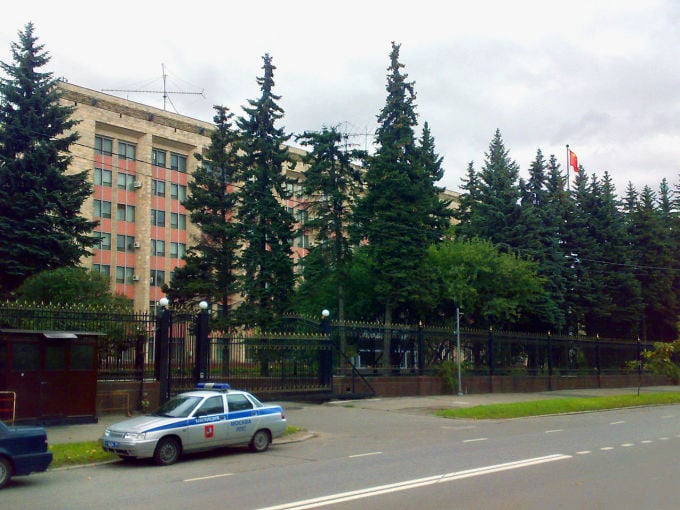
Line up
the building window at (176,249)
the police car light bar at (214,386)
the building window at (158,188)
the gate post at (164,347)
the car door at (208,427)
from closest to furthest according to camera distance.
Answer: the car door at (208,427), the police car light bar at (214,386), the gate post at (164,347), the building window at (158,188), the building window at (176,249)

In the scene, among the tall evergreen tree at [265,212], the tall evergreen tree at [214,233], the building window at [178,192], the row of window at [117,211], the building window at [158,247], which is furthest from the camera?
the building window at [178,192]

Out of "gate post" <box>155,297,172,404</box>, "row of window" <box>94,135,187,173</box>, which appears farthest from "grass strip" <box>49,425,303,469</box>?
"row of window" <box>94,135,187,173</box>

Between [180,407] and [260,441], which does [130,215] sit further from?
[180,407]

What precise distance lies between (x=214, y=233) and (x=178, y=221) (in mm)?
23872

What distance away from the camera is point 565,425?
21250 mm

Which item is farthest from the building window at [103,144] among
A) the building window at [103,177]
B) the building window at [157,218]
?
the building window at [157,218]

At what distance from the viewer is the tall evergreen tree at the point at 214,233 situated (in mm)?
41000

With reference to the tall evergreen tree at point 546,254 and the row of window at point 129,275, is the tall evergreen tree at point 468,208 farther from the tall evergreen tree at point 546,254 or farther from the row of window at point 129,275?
the row of window at point 129,275

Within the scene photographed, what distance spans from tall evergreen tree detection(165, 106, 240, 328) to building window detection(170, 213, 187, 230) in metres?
21.7

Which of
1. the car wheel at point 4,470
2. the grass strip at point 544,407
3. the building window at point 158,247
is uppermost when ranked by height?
the building window at point 158,247

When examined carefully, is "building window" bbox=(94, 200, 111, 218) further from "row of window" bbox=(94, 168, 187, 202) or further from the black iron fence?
the black iron fence

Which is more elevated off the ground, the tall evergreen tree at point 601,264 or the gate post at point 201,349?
the tall evergreen tree at point 601,264

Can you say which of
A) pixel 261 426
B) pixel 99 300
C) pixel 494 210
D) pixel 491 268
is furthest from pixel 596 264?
pixel 261 426

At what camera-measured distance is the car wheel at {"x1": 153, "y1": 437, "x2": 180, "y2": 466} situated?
1379 cm
